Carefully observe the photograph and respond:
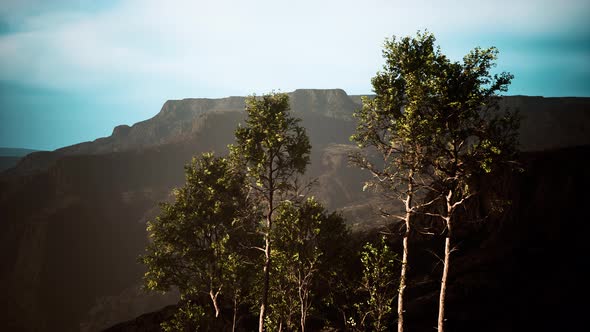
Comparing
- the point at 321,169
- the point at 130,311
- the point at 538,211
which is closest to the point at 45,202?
the point at 130,311

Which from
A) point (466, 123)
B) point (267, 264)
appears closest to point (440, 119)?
point (466, 123)

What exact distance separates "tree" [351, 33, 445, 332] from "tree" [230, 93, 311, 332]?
4577mm

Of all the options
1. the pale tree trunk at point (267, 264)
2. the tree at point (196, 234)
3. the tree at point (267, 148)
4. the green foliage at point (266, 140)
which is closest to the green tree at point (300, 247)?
the pale tree trunk at point (267, 264)

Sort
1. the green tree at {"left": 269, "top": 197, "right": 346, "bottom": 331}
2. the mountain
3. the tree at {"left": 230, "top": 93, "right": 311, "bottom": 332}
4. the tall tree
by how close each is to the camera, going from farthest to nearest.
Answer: the mountain
the green tree at {"left": 269, "top": 197, "right": 346, "bottom": 331}
the tree at {"left": 230, "top": 93, "right": 311, "bottom": 332}
the tall tree

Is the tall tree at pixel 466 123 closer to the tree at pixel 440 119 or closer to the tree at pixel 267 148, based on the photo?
the tree at pixel 440 119

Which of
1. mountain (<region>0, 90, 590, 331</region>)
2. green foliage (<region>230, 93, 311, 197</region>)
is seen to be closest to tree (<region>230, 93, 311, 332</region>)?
green foliage (<region>230, 93, 311, 197</region>)

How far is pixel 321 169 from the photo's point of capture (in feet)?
546

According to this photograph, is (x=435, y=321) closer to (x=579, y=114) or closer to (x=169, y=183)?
(x=169, y=183)

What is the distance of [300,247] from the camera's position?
20.2 meters

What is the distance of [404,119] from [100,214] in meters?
125

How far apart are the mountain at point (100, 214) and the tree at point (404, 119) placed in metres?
29.6

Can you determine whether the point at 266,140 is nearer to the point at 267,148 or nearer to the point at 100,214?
the point at 267,148

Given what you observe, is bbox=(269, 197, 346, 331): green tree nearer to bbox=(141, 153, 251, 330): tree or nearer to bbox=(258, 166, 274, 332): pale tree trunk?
bbox=(258, 166, 274, 332): pale tree trunk

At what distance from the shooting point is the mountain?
272ft
